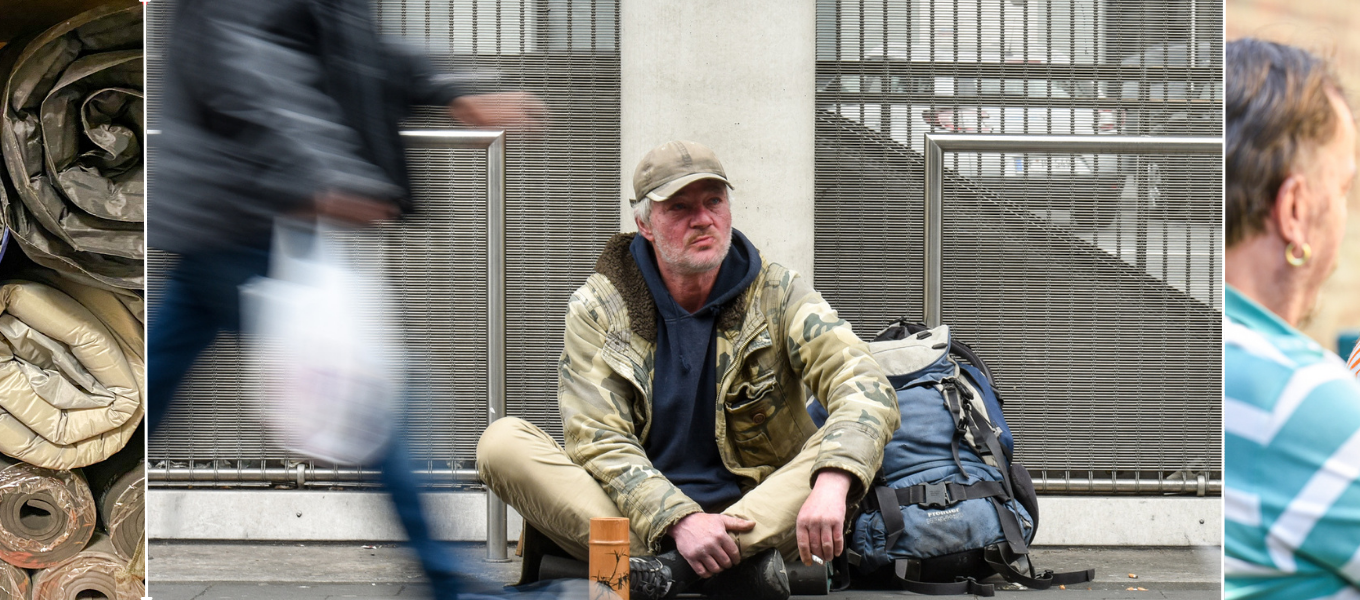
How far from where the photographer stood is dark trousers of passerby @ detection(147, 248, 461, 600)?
209cm

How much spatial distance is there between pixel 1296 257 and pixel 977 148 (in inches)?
78.2

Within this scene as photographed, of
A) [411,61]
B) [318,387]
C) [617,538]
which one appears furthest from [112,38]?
[617,538]

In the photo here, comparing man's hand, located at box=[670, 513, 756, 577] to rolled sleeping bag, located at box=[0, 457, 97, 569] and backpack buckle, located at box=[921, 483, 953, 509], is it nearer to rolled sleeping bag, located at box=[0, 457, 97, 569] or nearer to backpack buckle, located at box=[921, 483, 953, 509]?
backpack buckle, located at box=[921, 483, 953, 509]

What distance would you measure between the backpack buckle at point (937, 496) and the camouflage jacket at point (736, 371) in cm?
38

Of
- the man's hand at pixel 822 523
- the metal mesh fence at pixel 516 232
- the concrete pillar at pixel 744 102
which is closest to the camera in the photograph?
the man's hand at pixel 822 523

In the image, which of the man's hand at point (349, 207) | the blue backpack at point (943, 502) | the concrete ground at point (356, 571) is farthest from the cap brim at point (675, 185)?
the man's hand at point (349, 207)

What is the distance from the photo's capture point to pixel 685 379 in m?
3.12

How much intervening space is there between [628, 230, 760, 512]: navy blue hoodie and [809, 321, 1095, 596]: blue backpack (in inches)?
17.7

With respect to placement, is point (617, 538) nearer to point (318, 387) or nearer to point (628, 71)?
point (318, 387)

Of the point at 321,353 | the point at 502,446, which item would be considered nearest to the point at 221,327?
the point at 321,353

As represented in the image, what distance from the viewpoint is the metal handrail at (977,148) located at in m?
3.52

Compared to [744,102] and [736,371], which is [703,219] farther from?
[744,102]

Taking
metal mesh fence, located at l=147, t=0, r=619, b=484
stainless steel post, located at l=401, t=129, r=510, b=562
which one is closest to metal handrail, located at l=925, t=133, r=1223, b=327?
stainless steel post, located at l=401, t=129, r=510, b=562

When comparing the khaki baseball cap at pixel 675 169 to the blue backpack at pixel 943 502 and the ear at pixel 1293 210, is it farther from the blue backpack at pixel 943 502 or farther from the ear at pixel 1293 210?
the ear at pixel 1293 210
